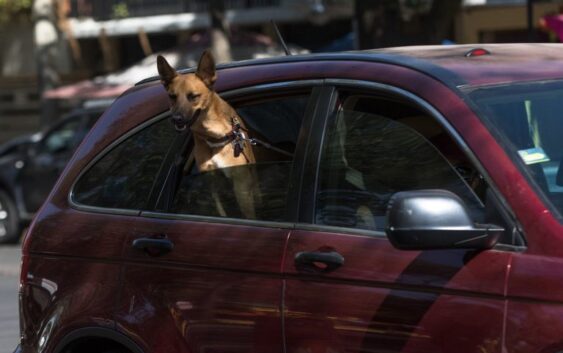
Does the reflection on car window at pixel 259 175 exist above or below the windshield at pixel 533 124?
above

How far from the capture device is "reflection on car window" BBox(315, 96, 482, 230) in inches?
138

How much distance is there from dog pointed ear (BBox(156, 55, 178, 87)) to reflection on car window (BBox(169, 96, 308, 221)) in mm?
315

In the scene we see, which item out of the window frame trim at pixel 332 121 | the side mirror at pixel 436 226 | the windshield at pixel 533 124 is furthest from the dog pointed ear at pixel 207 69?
the side mirror at pixel 436 226

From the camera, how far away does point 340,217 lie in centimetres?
360

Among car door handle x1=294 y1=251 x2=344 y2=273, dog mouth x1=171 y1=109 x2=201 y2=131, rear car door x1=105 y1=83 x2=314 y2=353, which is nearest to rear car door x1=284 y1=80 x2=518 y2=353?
car door handle x1=294 y1=251 x2=344 y2=273

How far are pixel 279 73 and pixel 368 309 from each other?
1096 mm

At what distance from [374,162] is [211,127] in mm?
765

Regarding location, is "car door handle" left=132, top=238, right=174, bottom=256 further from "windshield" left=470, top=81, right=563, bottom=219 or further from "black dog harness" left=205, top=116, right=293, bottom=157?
"windshield" left=470, top=81, right=563, bottom=219

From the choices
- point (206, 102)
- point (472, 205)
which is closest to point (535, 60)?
point (472, 205)

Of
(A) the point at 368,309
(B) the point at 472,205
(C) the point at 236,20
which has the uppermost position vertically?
(C) the point at 236,20

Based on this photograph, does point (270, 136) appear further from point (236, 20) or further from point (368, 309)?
point (236, 20)

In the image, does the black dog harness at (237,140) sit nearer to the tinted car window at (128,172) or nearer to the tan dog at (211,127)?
the tan dog at (211,127)

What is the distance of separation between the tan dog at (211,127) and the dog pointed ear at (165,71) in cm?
10

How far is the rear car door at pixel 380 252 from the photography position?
3.08 metres
